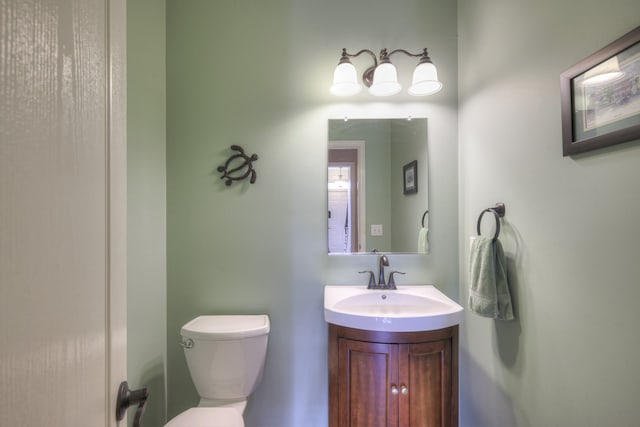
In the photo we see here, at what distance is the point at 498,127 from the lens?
1.26 m

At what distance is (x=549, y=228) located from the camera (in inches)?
38.8

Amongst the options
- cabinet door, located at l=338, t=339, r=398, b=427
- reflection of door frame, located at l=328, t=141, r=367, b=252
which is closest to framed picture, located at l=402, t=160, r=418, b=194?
reflection of door frame, located at l=328, t=141, r=367, b=252

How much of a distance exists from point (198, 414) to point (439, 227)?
1.58m

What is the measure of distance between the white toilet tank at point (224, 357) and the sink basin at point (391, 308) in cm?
42

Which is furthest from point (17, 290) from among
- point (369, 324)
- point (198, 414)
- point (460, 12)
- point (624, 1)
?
point (460, 12)

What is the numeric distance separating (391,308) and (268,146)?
116cm

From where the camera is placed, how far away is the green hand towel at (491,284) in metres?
1.15

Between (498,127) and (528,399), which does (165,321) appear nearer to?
(528,399)

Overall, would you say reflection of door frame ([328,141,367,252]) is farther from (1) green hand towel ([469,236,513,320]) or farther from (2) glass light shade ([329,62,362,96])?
(1) green hand towel ([469,236,513,320])

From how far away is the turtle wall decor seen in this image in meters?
1.58

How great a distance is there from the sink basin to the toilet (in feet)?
1.37

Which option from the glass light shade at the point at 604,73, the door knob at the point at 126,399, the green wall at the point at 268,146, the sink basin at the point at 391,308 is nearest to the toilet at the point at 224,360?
the green wall at the point at 268,146

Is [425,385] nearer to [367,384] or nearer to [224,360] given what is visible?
[367,384]

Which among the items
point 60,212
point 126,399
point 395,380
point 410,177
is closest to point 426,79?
point 410,177
